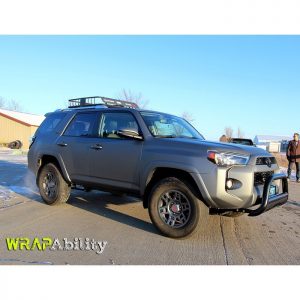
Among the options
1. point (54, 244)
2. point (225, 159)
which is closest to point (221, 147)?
point (225, 159)

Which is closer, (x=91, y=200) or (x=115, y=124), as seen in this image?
(x=115, y=124)

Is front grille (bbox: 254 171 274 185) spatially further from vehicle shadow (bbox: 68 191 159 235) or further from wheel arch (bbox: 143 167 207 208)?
vehicle shadow (bbox: 68 191 159 235)

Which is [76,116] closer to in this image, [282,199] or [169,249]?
[169,249]

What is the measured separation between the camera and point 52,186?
683cm

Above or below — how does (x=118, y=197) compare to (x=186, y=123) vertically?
below

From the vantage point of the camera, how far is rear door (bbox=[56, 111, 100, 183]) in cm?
611

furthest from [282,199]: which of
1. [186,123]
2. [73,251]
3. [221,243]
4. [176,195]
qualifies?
[73,251]

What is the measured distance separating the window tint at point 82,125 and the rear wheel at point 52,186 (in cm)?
83

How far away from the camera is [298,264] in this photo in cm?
396

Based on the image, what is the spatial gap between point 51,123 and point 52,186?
4.36ft

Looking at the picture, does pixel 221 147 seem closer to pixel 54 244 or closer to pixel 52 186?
pixel 54 244

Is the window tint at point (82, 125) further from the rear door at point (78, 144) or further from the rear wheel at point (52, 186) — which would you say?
the rear wheel at point (52, 186)

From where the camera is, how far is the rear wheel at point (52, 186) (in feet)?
21.8

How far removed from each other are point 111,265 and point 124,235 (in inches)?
44.2
